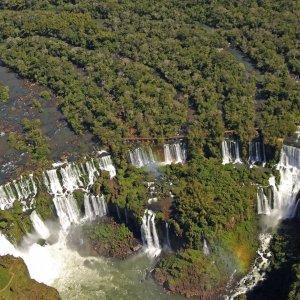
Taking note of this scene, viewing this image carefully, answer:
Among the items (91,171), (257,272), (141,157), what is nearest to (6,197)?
(91,171)

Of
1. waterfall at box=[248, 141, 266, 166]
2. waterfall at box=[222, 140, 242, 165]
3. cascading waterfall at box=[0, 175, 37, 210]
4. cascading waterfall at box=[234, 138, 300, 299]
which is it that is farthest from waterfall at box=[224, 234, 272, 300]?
cascading waterfall at box=[0, 175, 37, 210]

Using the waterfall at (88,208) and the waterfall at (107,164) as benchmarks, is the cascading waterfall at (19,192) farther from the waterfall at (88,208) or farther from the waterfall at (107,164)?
the waterfall at (107,164)

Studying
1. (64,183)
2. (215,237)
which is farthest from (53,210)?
(215,237)

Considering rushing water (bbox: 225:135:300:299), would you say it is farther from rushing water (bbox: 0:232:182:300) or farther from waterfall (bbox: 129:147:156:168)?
waterfall (bbox: 129:147:156:168)

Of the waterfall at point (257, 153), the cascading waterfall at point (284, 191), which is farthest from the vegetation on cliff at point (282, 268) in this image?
the waterfall at point (257, 153)

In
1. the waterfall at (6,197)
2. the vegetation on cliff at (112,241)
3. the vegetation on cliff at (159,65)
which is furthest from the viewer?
the vegetation on cliff at (159,65)

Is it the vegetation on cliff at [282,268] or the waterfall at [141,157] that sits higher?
the waterfall at [141,157]
